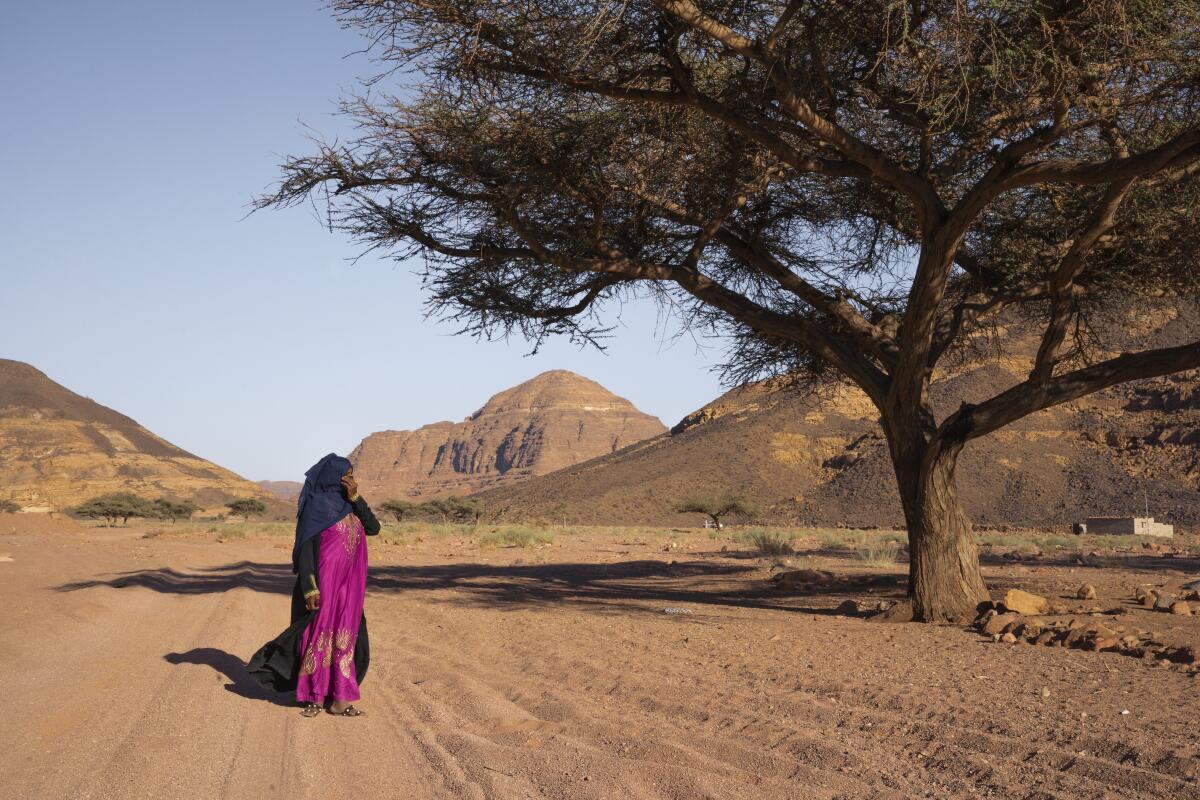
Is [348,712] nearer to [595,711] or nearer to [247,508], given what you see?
[595,711]

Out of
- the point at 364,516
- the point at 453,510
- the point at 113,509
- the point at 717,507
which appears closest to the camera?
the point at 364,516

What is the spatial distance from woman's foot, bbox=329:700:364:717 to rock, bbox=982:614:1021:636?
584cm

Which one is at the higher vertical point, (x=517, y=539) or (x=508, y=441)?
(x=508, y=441)

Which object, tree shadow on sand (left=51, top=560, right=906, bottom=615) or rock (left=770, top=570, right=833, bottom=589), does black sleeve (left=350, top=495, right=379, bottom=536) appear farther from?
rock (left=770, top=570, right=833, bottom=589)

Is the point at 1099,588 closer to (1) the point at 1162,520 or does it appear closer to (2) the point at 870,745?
(2) the point at 870,745

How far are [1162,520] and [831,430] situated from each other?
24.0m

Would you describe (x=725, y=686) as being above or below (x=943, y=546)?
below

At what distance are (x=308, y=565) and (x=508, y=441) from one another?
497 ft

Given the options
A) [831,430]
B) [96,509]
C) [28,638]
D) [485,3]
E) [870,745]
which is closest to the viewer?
[870,745]

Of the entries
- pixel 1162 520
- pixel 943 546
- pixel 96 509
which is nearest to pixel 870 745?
pixel 943 546

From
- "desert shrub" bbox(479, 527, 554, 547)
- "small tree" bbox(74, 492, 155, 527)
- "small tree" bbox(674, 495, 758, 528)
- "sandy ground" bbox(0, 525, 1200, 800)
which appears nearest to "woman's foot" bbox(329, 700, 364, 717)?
"sandy ground" bbox(0, 525, 1200, 800)

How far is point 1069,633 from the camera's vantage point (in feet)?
28.0

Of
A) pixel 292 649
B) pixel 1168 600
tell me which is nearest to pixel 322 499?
pixel 292 649

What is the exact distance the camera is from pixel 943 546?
35.3 ft
